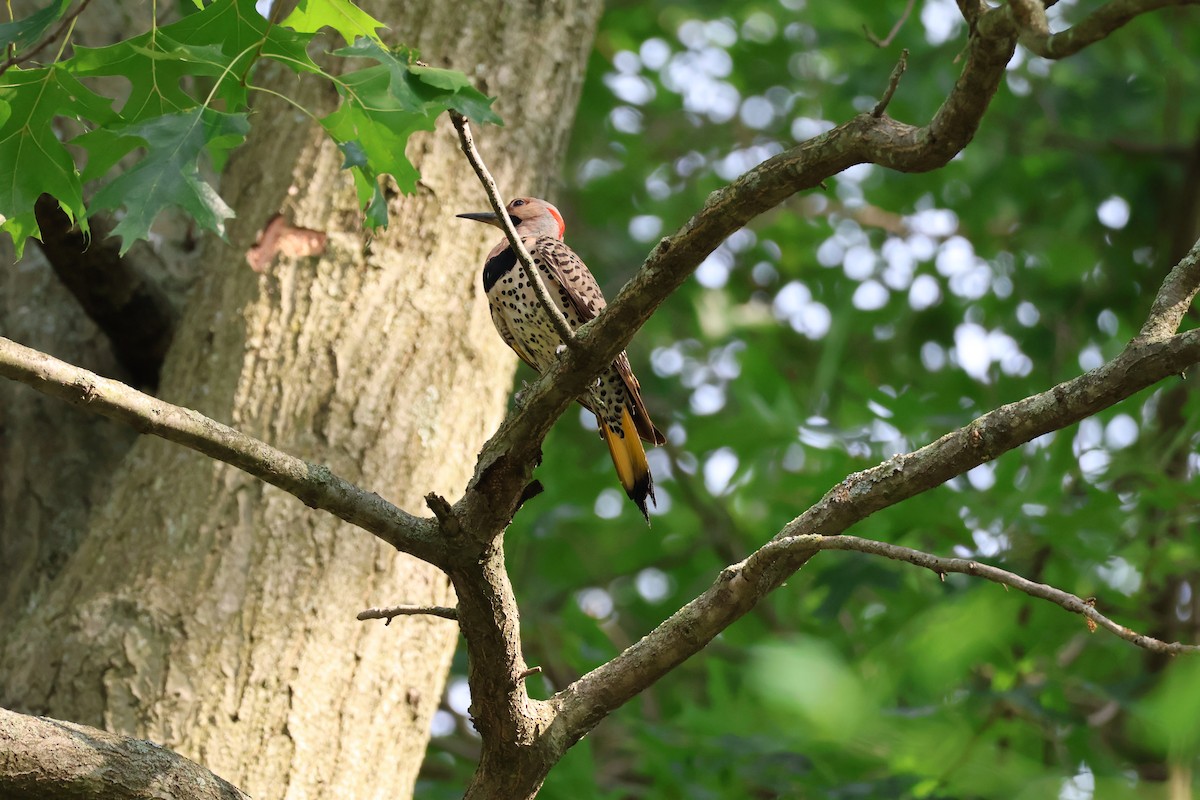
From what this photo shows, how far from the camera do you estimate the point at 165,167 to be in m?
2.20

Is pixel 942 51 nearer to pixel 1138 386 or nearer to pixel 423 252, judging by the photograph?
pixel 423 252

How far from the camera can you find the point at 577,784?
3.94 metres

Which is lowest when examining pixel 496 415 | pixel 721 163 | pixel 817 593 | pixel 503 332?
pixel 496 415

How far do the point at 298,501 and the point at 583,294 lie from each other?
1.34 meters

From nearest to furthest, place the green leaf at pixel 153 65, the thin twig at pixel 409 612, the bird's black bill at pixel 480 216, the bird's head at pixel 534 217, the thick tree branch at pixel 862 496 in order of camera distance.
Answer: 1. the thick tree branch at pixel 862 496
2. the thin twig at pixel 409 612
3. the green leaf at pixel 153 65
4. the bird's black bill at pixel 480 216
5. the bird's head at pixel 534 217

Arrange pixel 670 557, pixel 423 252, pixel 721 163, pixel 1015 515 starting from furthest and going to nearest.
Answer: pixel 721 163, pixel 670 557, pixel 1015 515, pixel 423 252

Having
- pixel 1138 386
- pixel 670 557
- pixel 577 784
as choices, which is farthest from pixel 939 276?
pixel 1138 386

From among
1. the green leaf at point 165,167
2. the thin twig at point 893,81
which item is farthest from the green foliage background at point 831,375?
the thin twig at point 893,81

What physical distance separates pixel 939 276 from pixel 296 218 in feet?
16.8

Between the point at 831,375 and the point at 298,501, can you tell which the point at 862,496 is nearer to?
the point at 298,501

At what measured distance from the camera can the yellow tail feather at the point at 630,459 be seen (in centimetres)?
376

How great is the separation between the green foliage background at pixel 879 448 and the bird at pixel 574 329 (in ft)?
2.53

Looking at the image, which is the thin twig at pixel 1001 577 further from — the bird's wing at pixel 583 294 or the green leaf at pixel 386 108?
the bird's wing at pixel 583 294

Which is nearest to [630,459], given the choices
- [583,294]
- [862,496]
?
[583,294]
